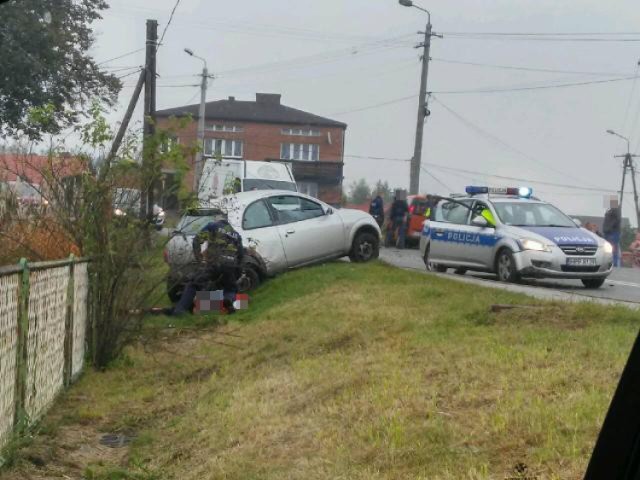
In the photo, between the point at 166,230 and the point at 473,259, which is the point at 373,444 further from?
the point at 473,259

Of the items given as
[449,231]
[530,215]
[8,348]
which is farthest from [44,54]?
[8,348]

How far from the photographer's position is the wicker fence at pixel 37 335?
7281mm

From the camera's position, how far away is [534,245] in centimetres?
1708

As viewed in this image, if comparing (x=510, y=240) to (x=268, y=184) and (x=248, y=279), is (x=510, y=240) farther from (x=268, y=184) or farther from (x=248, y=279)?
(x=268, y=184)

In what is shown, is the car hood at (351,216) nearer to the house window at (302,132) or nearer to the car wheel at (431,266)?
the car wheel at (431,266)

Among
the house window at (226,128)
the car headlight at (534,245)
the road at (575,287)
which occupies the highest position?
the house window at (226,128)

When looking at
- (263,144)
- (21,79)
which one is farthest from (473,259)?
(263,144)

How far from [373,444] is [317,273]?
11381 mm

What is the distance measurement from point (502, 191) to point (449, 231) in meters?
1.21

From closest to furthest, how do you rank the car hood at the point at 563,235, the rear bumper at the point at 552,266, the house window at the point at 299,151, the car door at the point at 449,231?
the rear bumper at the point at 552,266
the car hood at the point at 563,235
the car door at the point at 449,231
the house window at the point at 299,151

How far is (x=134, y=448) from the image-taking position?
28.3ft

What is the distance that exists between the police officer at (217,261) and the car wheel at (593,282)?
18.6 ft

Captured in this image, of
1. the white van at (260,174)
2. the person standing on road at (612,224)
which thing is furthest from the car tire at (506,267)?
the person standing on road at (612,224)

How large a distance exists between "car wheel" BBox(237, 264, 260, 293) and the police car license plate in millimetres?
4941
